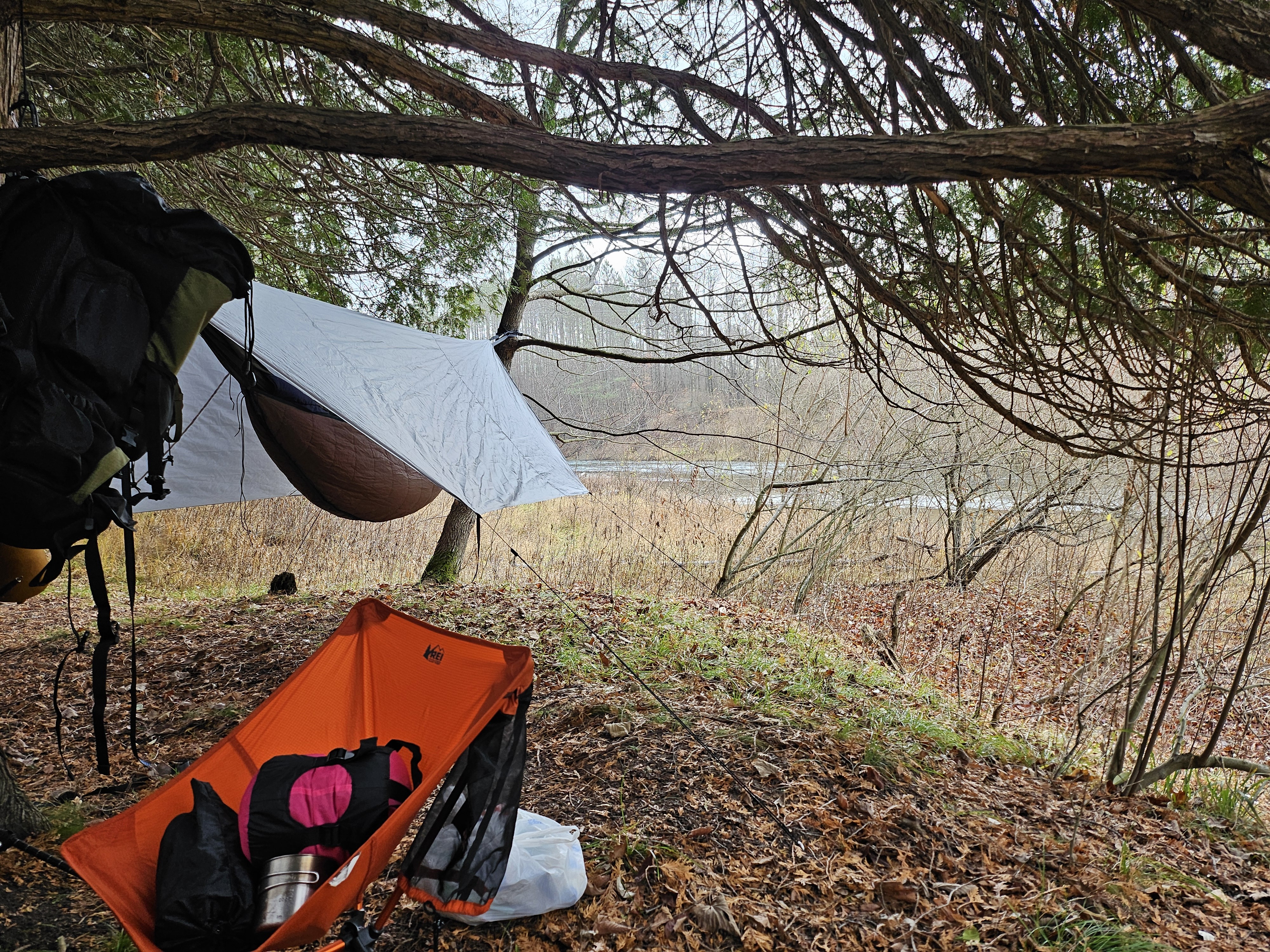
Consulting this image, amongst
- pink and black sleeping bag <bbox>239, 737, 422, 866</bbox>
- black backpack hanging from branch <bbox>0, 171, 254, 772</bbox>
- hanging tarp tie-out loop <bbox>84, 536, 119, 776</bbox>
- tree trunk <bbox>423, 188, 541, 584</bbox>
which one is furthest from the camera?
tree trunk <bbox>423, 188, 541, 584</bbox>

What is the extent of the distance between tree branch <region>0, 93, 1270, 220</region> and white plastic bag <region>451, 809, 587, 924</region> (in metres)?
1.27

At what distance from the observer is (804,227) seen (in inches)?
88.9

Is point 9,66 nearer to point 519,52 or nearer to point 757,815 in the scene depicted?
point 519,52

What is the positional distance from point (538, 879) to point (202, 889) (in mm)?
596

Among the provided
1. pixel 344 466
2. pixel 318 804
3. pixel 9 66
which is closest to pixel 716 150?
pixel 318 804

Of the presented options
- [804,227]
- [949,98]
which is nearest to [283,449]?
[804,227]

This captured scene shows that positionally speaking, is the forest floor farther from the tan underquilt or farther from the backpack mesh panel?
the tan underquilt

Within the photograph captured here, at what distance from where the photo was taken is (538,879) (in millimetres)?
1484

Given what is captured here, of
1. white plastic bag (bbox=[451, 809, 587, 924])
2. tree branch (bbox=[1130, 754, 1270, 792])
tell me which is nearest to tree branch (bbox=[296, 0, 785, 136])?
white plastic bag (bbox=[451, 809, 587, 924])

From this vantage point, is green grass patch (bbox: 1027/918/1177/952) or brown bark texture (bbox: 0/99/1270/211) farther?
green grass patch (bbox: 1027/918/1177/952)

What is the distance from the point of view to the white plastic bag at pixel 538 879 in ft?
4.76

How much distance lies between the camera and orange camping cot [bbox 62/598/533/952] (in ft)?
3.90

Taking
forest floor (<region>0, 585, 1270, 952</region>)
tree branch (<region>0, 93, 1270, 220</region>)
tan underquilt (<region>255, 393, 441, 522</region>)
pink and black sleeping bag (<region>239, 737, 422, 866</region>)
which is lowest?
forest floor (<region>0, 585, 1270, 952</region>)

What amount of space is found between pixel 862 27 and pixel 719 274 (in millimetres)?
1173
